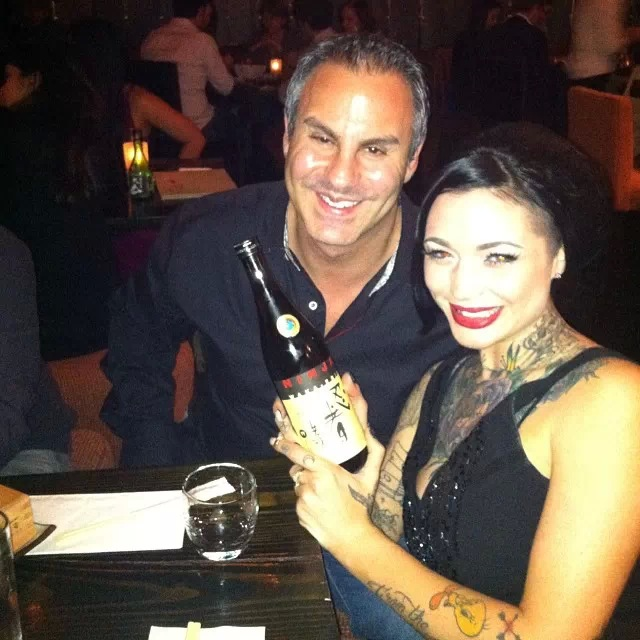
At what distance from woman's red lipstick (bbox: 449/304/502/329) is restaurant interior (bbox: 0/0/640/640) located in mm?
165

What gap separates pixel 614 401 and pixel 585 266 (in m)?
0.26

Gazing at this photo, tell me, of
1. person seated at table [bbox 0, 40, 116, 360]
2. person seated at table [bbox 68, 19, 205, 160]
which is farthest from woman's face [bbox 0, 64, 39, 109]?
person seated at table [bbox 68, 19, 205, 160]

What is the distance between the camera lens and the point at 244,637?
0.88 metres

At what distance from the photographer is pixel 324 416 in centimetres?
112

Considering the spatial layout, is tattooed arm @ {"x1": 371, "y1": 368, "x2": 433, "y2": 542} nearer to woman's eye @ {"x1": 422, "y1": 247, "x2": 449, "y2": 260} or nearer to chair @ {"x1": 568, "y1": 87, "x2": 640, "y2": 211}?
woman's eye @ {"x1": 422, "y1": 247, "x2": 449, "y2": 260}

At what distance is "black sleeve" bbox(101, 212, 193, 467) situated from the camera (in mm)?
1667

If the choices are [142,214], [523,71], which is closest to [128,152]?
[142,214]

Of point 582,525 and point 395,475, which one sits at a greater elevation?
point 582,525

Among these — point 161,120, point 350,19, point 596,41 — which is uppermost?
point 350,19

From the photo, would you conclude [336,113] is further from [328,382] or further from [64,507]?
[64,507]

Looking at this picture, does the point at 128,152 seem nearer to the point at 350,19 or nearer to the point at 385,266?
the point at 385,266

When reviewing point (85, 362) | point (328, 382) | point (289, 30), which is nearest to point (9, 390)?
point (85, 362)

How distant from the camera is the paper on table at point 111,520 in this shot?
1.05m

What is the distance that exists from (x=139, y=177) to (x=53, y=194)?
0.56 metres
